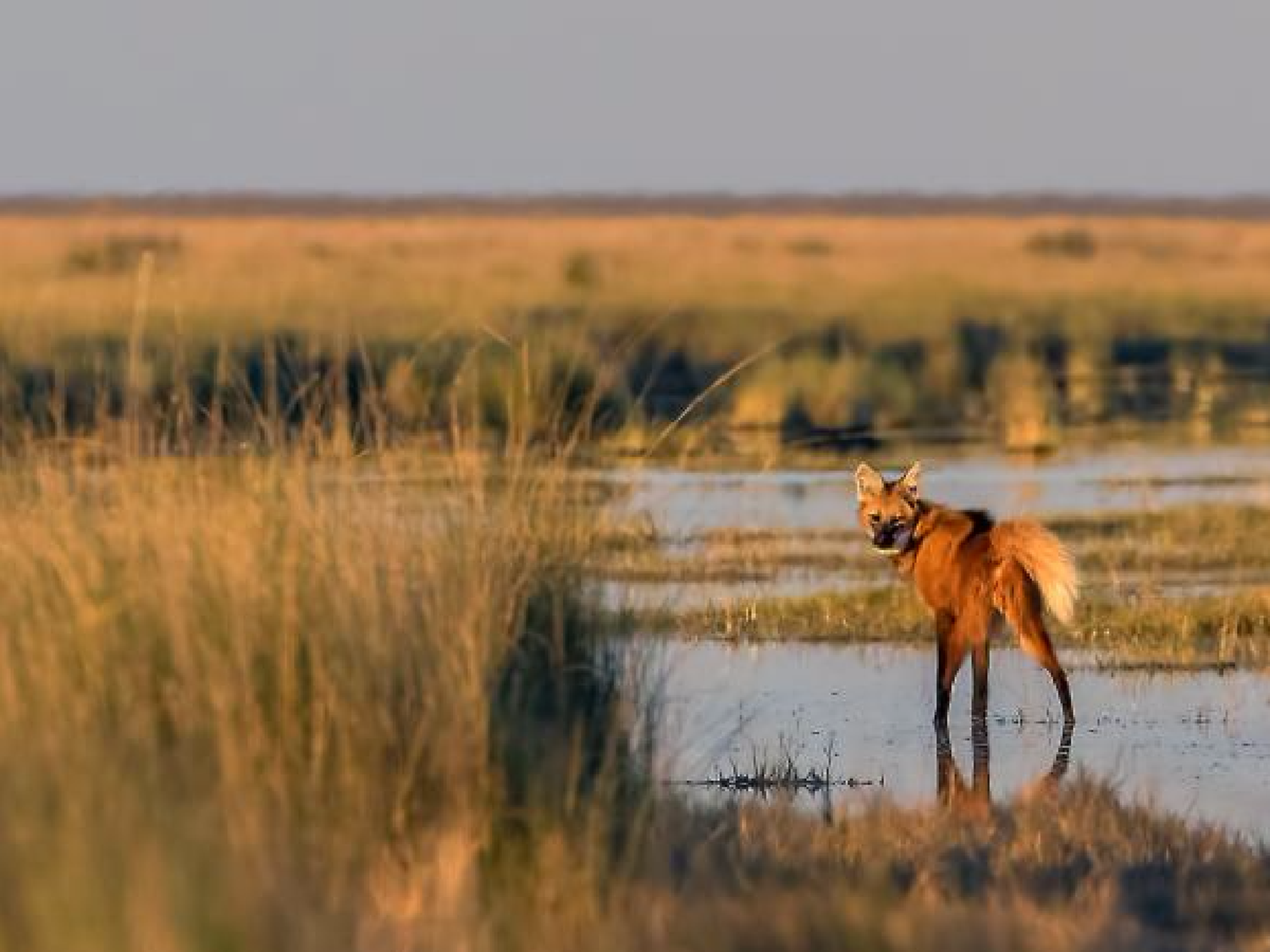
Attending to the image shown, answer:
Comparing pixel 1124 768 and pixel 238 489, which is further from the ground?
pixel 238 489

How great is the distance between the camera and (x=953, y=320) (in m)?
55.3

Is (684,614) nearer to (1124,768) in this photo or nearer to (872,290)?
(1124,768)

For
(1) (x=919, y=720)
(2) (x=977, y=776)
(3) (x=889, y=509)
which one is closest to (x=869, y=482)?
(3) (x=889, y=509)

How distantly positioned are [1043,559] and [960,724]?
93 cm

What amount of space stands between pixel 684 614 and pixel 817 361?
25.1 m

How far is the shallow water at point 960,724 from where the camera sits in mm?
11086

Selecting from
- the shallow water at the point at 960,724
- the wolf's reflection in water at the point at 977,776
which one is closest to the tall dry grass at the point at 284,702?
the shallow water at the point at 960,724

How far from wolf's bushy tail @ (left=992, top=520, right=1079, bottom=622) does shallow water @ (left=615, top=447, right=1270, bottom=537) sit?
268 inches

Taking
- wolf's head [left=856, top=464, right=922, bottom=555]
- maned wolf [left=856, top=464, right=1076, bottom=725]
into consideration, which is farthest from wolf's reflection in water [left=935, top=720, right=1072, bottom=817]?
wolf's head [left=856, top=464, right=922, bottom=555]

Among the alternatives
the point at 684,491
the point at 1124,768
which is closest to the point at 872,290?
the point at 684,491

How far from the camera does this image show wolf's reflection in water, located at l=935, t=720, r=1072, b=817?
1070 cm

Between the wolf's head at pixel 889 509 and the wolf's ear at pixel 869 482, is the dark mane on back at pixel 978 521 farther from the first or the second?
the wolf's ear at pixel 869 482

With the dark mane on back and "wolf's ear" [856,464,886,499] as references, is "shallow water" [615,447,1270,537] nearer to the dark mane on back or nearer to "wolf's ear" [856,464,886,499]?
"wolf's ear" [856,464,886,499]

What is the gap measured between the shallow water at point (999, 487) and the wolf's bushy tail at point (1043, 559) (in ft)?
22.3
